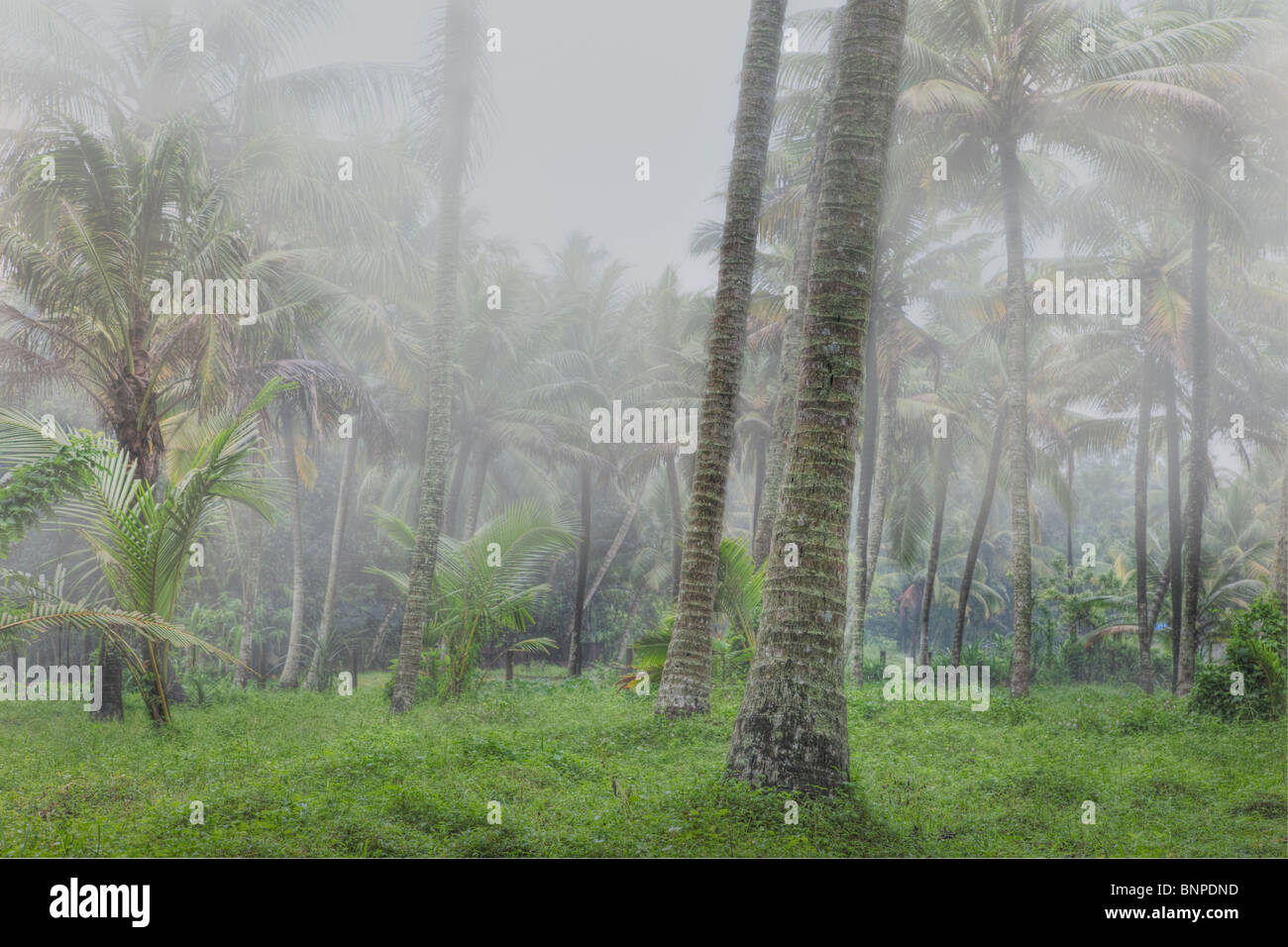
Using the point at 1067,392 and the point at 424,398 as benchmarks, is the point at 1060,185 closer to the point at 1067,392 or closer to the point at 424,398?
the point at 1067,392

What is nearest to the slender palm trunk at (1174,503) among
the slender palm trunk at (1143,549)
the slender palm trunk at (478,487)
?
the slender palm trunk at (1143,549)

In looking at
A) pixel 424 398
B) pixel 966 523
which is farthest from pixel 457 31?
pixel 966 523

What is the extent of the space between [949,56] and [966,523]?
96.5 feet

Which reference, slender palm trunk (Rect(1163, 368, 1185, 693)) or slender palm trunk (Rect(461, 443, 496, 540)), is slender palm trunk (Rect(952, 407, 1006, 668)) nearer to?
A: slender palm trunk (Rect(1163, 368, 1185, 693))

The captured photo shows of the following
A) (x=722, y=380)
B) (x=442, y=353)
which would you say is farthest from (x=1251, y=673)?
(x=442, y=353)

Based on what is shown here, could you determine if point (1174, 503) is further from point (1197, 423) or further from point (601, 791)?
point (601, 791)

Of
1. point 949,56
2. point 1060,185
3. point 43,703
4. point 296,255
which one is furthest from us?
point 1060,185

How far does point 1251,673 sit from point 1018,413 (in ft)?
18.1

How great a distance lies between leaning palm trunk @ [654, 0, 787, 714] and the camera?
9.31 meters

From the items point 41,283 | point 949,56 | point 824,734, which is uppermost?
point 949,56

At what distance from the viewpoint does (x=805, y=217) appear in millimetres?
13312

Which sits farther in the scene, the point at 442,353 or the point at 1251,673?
the point at 442,353

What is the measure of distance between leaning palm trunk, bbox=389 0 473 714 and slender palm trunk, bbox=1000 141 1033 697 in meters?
9.28

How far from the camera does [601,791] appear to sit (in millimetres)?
6496
